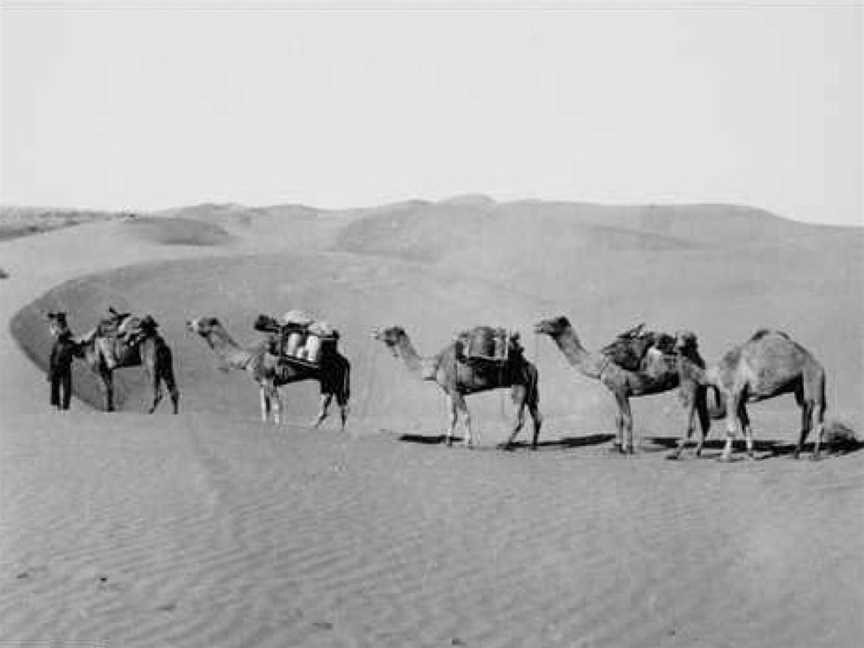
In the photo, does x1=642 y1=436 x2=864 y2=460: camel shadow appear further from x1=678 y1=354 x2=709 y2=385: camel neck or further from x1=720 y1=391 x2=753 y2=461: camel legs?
x1=678 y1=354 x2=709 y2=385: camel neck

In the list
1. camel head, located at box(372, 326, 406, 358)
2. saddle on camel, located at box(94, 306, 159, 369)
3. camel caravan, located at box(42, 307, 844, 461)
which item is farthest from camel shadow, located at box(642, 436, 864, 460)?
saddle on camel, located at box(94, 306, 159, 369)

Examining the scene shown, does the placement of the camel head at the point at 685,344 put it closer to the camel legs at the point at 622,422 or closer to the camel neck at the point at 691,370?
the camel neck at the point at 691,370

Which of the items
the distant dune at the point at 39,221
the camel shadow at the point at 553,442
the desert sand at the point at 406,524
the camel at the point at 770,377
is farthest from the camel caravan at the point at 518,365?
the distant dune at the point at 39,221

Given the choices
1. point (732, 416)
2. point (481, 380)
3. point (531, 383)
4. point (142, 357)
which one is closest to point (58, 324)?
point (142, 357)

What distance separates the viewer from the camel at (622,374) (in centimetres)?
1552

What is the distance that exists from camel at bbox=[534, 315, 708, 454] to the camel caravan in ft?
0.05

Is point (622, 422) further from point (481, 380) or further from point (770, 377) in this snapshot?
point (770, 377)

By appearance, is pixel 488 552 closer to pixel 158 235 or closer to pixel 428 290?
pixel 428 290

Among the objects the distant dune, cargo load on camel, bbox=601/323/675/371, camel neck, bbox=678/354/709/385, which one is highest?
the distant dune

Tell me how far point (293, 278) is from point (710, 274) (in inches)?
514

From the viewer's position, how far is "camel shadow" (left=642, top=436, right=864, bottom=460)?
14.8 m

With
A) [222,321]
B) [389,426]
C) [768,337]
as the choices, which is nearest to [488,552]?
[768,337]

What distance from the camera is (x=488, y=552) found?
1026cm

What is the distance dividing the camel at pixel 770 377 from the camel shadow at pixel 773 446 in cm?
58
